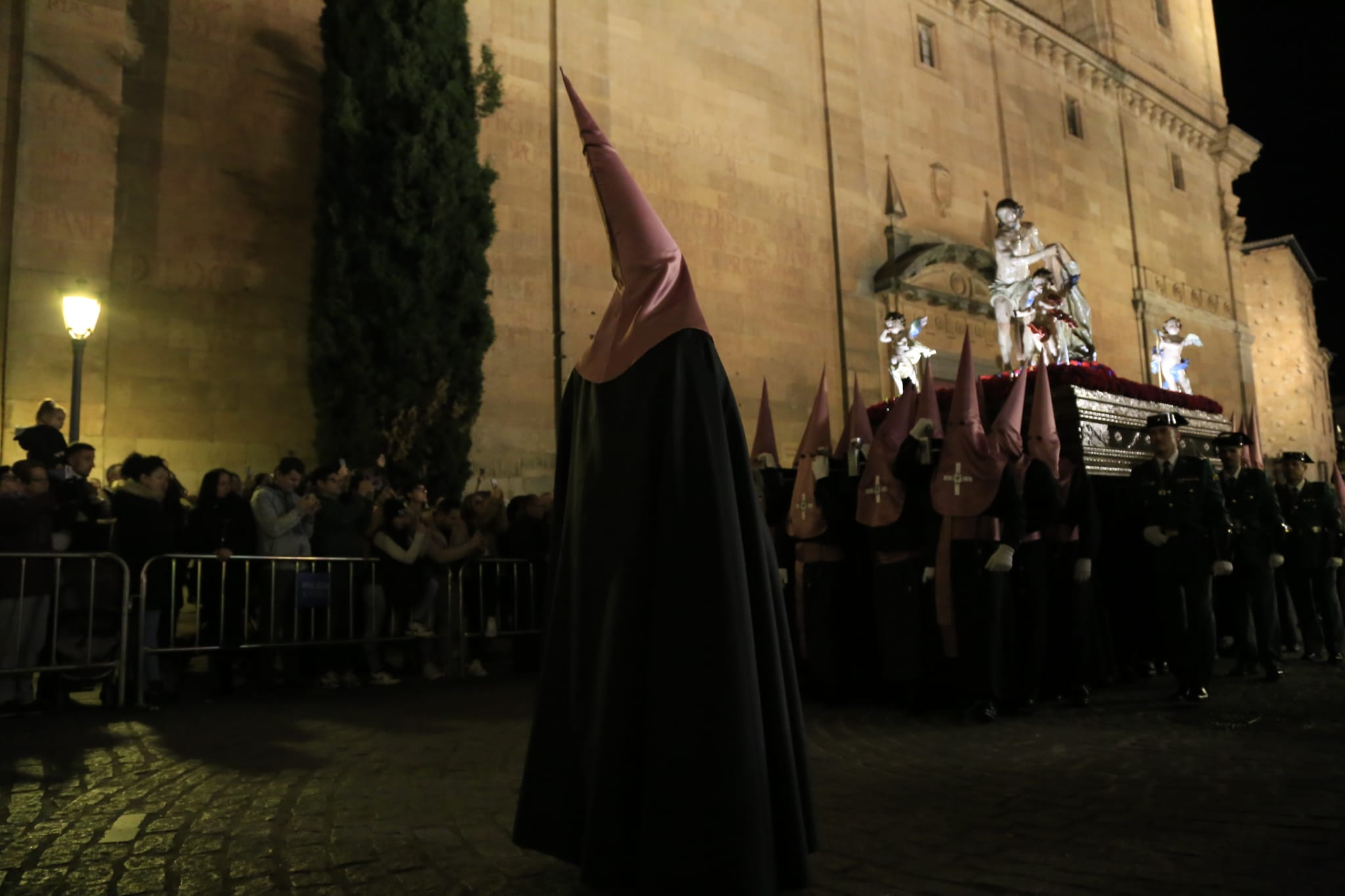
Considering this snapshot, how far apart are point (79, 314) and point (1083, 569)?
29.0ft

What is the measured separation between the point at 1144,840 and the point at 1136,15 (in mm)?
27888

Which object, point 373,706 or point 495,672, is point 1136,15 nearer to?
point 495,672

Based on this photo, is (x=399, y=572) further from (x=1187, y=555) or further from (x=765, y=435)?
(x=1187, y=555)

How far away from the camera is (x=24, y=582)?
670cm

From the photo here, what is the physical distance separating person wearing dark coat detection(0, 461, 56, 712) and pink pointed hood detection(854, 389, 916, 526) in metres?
5.67

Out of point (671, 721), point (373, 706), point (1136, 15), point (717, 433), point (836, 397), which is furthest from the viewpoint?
point (1136, 15)

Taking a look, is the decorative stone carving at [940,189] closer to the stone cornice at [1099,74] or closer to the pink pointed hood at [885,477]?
the stone cornice at [1099,74]

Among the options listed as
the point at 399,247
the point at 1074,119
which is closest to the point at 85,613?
the point at 399,247

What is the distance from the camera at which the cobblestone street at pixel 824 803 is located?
2.96 meters

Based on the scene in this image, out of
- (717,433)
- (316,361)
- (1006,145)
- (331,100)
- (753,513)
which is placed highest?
(1006,145)

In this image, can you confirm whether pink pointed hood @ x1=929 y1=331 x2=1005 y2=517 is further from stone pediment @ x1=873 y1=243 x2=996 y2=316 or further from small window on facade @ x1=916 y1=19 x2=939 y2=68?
small window on facade @ x1=916 y1=19 x2=939 y2=68

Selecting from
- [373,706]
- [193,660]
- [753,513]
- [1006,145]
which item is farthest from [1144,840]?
[1006,145]

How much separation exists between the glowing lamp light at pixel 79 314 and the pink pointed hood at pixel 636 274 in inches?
319

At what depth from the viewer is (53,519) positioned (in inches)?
291
